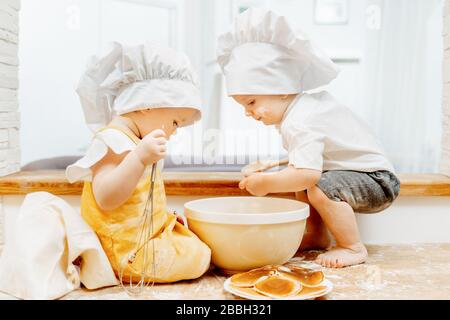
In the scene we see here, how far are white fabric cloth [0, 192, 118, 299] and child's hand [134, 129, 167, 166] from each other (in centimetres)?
19

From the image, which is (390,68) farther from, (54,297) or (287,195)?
(54,297)

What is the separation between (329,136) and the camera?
1.11 m

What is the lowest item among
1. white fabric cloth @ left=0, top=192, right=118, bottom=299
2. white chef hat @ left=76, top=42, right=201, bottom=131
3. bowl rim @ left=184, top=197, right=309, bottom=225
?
white fabric cloth @ left=0, top=192, right=118, bottom=299

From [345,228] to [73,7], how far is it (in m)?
1.64

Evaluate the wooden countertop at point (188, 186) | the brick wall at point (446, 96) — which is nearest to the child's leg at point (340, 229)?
the wooden countertop at point (188, 186)

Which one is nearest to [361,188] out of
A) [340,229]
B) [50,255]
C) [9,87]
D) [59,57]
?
[340,229]

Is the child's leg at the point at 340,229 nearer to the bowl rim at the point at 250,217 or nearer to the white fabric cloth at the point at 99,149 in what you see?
the bowl rim at the point at 250,217

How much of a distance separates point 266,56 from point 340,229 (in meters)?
0.42

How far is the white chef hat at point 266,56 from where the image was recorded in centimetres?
110

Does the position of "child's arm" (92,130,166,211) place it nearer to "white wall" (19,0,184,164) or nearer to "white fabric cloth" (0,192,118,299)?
"white fabric cloth" (0,192,118,299)

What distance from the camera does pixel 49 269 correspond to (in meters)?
0.91

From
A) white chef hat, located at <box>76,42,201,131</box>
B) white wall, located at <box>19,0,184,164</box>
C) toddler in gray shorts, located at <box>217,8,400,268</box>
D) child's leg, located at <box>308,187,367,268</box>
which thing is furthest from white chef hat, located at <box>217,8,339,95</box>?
white wall, located at <box>19,0,184,164</box>

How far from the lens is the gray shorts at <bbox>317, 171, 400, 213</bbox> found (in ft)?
3.67
